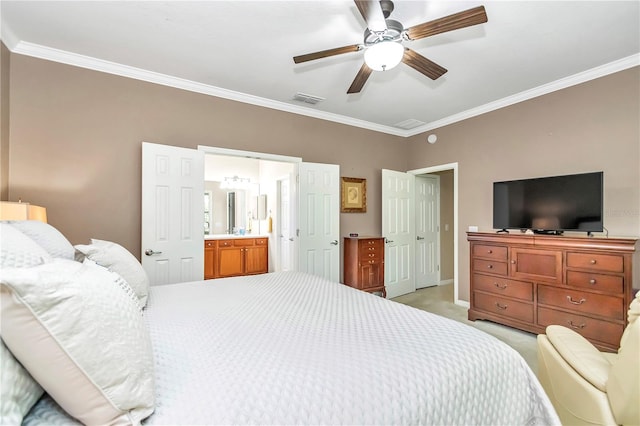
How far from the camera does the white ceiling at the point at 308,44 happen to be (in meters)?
2.12

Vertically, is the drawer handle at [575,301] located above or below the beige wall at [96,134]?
below

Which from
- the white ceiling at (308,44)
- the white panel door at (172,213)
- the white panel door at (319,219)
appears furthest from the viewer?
the white panel door at (319,219)

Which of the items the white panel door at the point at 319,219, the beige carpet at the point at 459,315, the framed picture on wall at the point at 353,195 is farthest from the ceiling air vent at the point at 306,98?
the beige carpet at the point at 459,315

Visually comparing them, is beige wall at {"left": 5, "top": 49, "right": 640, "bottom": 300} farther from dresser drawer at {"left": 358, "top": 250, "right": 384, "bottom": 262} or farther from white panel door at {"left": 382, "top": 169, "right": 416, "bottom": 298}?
dresser drawer at {"left": 358, "top": 250, "right": 384, "bottom": 262}

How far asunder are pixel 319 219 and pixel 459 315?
7.37 feet

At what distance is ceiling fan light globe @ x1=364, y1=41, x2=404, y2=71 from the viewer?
1.88 metres

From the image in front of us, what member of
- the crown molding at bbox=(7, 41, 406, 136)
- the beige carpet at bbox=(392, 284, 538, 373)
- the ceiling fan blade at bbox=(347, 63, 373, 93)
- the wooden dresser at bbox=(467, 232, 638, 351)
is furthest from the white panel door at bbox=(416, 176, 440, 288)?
the ceiling fan blade at bbox=(347, 63, 373, 93)

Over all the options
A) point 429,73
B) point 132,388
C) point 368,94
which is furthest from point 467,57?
point 132,388

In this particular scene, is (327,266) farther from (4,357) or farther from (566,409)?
(4,357)

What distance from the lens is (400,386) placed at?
96cm

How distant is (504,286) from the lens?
3.30 m

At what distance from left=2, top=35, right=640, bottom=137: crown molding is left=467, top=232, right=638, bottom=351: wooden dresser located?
1.73 metres

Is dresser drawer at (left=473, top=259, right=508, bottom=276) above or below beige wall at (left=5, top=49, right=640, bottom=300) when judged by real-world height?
below

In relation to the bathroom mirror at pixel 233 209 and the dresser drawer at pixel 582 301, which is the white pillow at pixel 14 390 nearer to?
the dresser drawer at pixel 582 301
